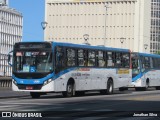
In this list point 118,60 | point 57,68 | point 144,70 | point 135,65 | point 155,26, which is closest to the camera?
point 57,68

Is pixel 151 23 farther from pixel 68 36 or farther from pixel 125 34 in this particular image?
pixel 68 36

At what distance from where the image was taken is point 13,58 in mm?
28750

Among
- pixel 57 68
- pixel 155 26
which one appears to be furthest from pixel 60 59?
pixel 155 26

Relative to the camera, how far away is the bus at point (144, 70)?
142ft

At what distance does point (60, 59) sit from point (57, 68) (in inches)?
21.1

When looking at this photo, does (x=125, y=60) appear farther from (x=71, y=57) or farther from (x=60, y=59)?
(x=60, y=59)

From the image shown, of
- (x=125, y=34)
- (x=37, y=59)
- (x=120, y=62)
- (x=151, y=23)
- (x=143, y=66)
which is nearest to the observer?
(x=37, y=59)

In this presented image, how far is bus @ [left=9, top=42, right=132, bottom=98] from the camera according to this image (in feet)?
91.7

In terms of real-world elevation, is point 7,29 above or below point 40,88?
above

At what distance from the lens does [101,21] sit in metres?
188

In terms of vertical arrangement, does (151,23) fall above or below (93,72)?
above

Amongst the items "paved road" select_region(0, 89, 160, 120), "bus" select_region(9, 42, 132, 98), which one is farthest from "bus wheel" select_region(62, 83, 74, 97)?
"paved road" select_region(0, 89, 160, 120)

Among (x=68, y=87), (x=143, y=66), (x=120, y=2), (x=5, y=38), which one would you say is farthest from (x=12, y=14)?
(x=68, y=87)

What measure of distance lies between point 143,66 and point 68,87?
15569 millimetres
